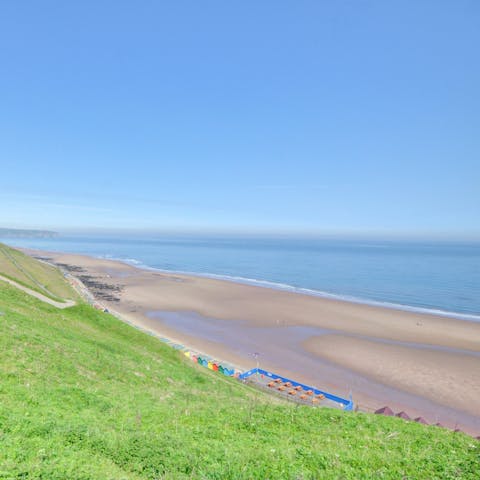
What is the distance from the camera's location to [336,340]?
42.0 m

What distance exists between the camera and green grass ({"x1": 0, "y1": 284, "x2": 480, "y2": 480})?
23.2 ft

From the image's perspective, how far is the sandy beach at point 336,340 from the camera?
28203 mm

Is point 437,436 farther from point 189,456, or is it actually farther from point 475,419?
point 475,419

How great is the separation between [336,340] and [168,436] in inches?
1474

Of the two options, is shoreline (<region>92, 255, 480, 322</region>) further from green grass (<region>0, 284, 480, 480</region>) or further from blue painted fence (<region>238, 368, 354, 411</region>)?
green grass (<region>0, 284, 480, 480</region>)

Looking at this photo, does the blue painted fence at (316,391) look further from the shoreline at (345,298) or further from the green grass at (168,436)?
the shoreline at (345,298)

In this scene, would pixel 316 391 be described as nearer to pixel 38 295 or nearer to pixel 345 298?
pixel 38 295

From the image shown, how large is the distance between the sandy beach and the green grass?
17567 millimetres

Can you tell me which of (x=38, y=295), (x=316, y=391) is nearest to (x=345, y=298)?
(x=316, y=391)

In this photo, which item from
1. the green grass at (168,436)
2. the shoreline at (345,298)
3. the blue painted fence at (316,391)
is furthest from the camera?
the shoreline at (345,298)

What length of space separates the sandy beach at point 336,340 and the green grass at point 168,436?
17.6 meters

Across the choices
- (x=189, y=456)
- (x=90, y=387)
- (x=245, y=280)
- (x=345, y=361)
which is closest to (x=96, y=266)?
(x=245, y=280)

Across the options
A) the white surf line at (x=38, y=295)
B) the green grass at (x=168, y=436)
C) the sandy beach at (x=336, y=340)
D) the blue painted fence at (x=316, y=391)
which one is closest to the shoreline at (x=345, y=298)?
the sandy beach at (x=336, y=340)

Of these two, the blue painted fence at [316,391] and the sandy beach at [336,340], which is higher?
the blue painted fence at [316,391]
